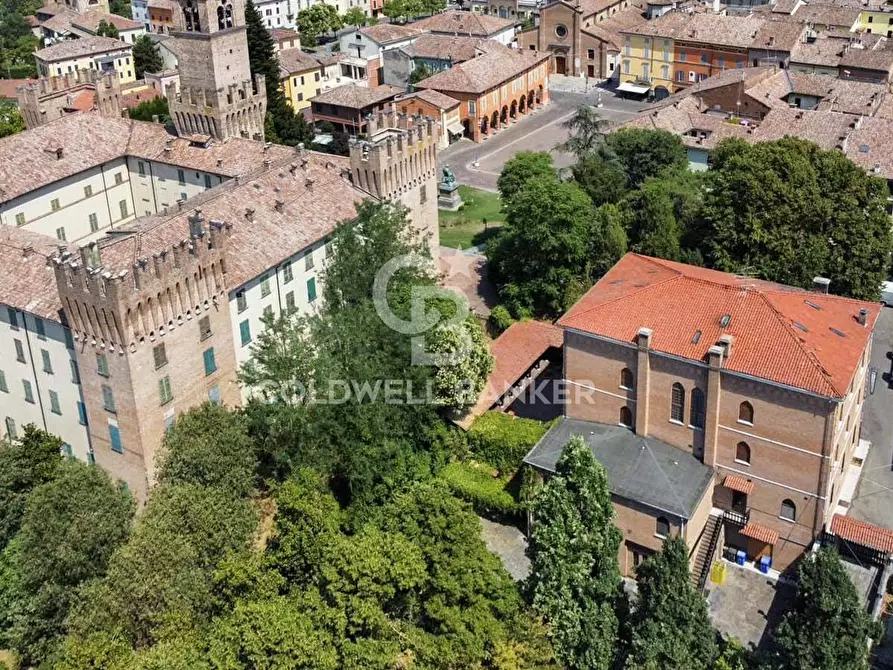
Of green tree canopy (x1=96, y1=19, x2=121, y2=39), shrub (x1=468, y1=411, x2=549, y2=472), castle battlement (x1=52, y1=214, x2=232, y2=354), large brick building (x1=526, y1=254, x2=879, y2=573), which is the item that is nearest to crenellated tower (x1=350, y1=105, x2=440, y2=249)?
shrub (x1=468, y1=411, x2=549, y2=472)

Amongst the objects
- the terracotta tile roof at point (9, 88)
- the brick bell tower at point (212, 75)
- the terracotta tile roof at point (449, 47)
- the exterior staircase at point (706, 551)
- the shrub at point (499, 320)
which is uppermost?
the brick bell tower at point (212, 75)

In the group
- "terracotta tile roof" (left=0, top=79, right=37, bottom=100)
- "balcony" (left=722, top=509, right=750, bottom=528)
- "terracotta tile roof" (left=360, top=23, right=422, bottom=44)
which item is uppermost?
"terracotta tile roof" (left=360, top=23, right=422, bottom=44)

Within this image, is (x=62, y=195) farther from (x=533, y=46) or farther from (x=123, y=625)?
(x=533, y=46)

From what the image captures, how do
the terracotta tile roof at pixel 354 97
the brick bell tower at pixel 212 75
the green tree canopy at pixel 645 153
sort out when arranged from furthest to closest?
the terracotta tile roof at pixel 354 97
the green tree canopy at pixel 645 153
the brick bell tower at pixel 212 75

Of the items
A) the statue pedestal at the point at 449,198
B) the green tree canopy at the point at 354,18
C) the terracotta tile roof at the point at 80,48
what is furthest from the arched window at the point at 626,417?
the green tree canopy at the point at 354,18

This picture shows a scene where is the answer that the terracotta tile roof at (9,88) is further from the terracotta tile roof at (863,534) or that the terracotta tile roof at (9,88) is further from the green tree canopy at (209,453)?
the terracotta tile roof at (863,534)

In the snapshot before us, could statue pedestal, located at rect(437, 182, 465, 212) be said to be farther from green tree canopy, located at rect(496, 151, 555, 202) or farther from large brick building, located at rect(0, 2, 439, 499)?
large brick building, located at rect(0, 2, 439, 499)
